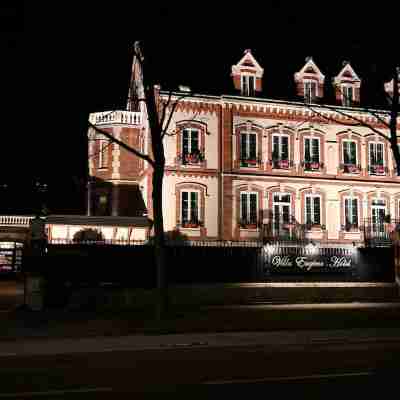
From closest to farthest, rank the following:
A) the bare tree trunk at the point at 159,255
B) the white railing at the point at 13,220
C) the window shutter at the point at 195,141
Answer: the bare tree trunk at the point at 159,255 → the window shutter at the point at 195,141 → the white railing at the point at 13,220

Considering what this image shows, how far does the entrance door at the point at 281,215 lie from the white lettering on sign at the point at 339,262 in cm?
694

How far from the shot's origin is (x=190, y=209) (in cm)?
3412

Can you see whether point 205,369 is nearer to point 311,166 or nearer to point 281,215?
point 281,215

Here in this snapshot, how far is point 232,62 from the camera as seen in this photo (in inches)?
1476

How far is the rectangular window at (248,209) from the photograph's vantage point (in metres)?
34.9

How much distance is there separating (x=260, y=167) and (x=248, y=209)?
280cm

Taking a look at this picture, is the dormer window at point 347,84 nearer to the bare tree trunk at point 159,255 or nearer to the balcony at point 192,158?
the balcony at point 192,158

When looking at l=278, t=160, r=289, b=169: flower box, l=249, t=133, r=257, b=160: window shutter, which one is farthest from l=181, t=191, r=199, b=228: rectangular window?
l=278, t=160, r=289, b=169: flower box

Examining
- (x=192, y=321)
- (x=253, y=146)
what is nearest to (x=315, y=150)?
(x=253, y=146)

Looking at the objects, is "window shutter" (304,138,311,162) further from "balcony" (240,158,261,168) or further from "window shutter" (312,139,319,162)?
"balcony" (240,158,261,168)

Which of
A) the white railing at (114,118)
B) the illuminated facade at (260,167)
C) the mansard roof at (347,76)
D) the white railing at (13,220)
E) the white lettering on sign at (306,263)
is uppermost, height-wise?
the mansard roof at (347,76)

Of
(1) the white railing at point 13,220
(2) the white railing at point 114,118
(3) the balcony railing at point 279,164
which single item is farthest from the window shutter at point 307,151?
(1) the white railing at point 13,220

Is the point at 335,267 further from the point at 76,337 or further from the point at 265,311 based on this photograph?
the point at 76,337

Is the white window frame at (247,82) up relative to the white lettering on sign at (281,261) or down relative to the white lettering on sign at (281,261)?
up
